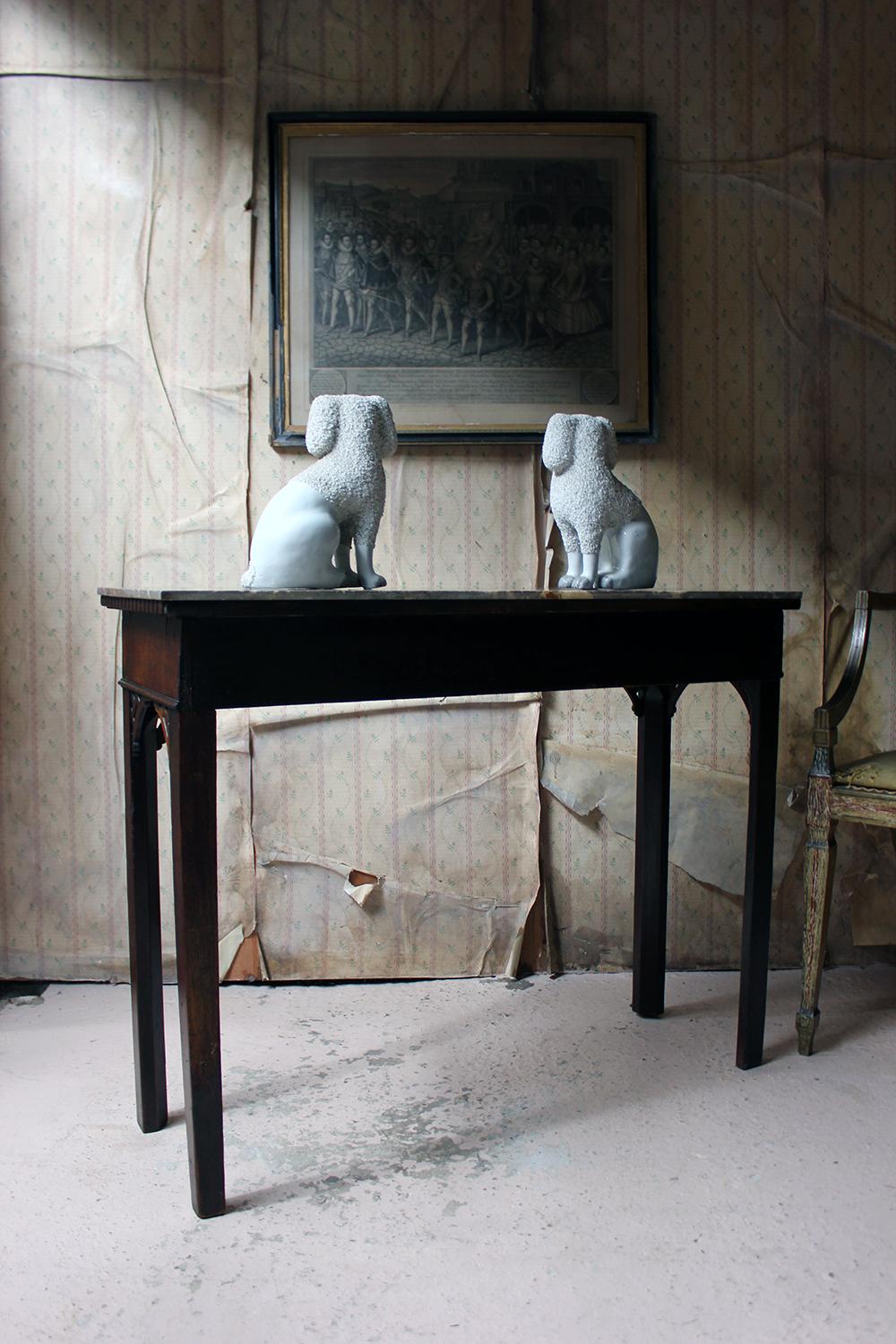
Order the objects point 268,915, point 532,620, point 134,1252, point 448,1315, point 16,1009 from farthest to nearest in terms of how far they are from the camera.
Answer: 1. point 268,915
2. point 16,1009
3. point 532,620
4. point 134,1252
5. point 448,1315

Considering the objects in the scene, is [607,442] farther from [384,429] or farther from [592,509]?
[384,429]

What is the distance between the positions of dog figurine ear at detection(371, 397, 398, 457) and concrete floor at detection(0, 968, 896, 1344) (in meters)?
1.19

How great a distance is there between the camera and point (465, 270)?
8.48ft

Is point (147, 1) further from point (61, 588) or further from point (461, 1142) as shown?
point (461, 1142)

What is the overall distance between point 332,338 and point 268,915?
1.40 metres

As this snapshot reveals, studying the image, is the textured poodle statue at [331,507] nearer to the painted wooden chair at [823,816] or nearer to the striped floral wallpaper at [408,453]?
the striped floral wallpaper at [408,453]

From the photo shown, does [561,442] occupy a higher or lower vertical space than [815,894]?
higher

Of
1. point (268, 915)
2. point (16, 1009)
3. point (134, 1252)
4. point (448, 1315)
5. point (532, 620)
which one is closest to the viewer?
point (448, 1315)

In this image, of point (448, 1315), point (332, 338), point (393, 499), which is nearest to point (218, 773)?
point (393, 499)

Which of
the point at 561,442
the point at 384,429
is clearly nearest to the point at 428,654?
the point at 384,429

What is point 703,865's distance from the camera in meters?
2.74

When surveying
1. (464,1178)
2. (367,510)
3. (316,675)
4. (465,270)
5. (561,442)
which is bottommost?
(464,1178)

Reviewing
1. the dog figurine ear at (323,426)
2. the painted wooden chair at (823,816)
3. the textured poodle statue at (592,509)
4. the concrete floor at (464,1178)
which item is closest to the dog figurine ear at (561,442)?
the textured poodle statue at (592,509)

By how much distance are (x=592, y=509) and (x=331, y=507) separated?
51 centimetres
